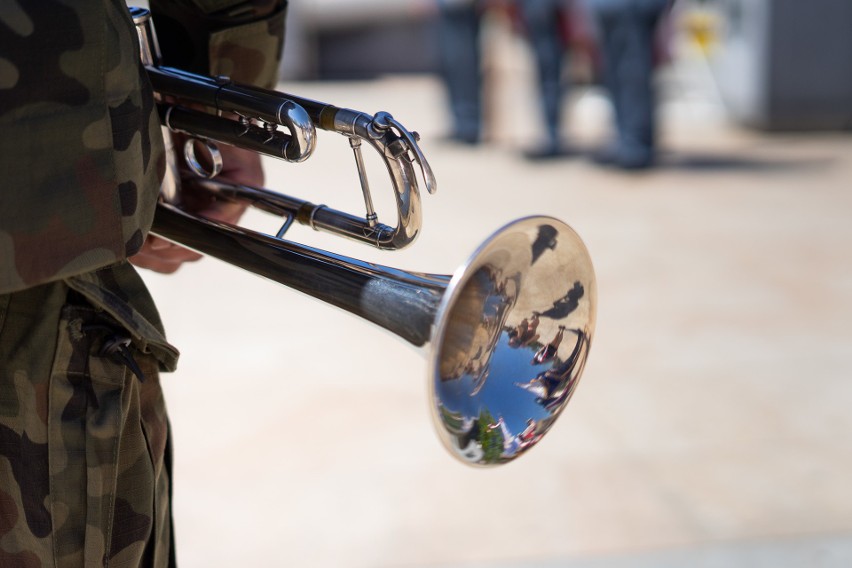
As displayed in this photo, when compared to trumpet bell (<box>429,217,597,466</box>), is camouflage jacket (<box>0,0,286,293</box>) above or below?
above

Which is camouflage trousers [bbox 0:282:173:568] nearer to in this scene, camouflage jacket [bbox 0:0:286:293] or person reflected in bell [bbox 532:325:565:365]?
camouflage jacket [bbox 0:0:286:293]

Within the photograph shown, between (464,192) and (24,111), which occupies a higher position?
(24,111)

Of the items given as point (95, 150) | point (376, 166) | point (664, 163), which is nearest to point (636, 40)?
point (664, 163)

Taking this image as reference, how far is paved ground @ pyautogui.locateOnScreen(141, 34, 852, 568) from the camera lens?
243 cm

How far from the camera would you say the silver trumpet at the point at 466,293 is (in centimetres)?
117

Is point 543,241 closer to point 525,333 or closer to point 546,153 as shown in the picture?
point 525,333

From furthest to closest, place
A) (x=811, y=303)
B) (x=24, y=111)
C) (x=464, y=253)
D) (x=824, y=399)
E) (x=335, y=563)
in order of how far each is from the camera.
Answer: (x=464, y=253) < (x=811, y=303) < (x=824, y=399) < (x=335, y=563) < (x=24, y=111)

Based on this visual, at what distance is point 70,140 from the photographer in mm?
1016

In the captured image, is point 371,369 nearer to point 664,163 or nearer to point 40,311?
point 40,311

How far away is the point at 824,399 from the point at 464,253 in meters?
1.88

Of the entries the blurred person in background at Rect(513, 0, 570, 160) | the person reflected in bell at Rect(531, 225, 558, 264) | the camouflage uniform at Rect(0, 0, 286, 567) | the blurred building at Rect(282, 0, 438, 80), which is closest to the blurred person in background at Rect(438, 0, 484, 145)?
the blurred person in background at Rect(513, 0, 570, 160)

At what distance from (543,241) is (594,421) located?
185 centimetres

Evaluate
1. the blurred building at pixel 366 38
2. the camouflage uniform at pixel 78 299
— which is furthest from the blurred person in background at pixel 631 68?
the blurred building at pixel 366 38

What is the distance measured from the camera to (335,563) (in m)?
2.35
